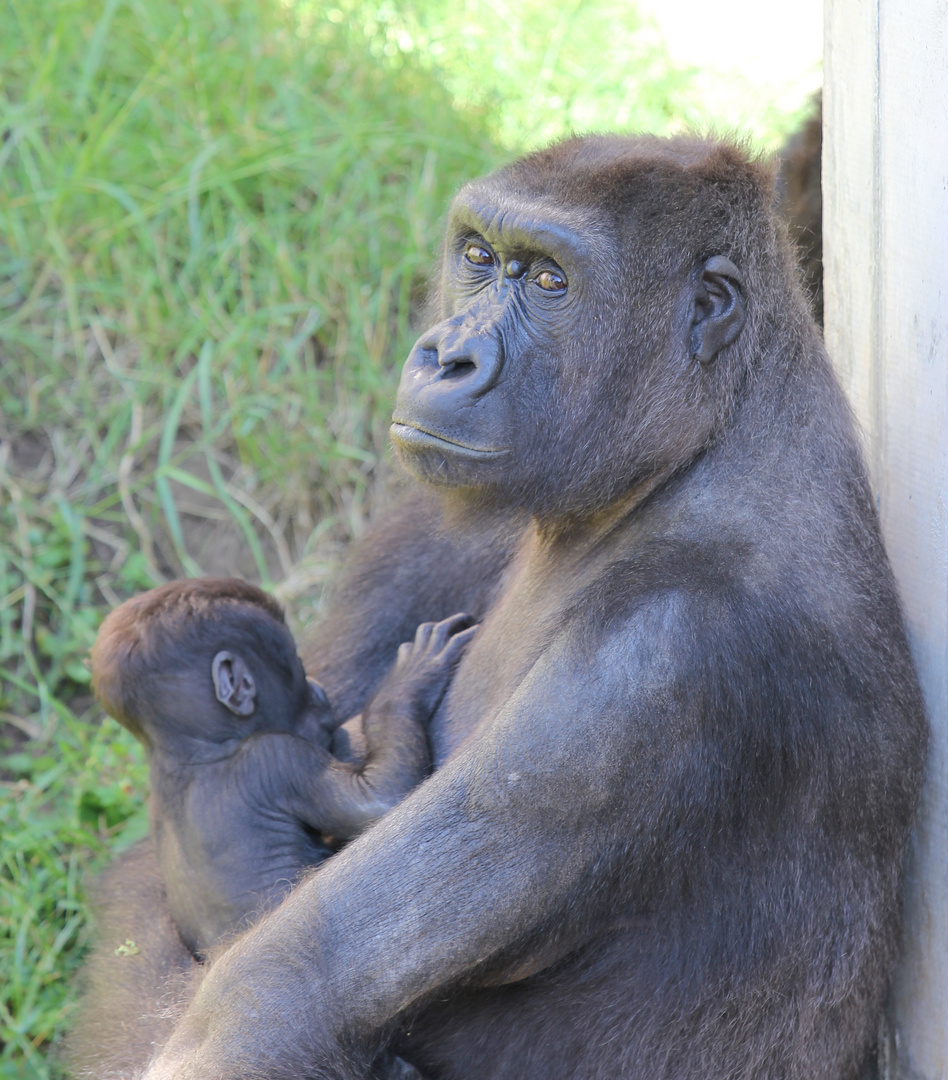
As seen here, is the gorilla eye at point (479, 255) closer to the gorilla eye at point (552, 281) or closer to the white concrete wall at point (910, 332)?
the gorilla eye at point (552, 281)

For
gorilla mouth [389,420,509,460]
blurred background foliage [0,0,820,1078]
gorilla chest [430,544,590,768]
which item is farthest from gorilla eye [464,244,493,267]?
blurred background foliage [0,0,820,1078]

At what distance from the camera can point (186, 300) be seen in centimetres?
517

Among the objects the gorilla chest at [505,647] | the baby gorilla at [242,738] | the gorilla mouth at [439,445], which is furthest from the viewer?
the baby gorilla at [242,738]

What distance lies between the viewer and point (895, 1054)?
2918 millimetres

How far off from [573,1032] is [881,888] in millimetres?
648

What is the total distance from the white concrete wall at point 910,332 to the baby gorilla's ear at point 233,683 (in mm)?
1412

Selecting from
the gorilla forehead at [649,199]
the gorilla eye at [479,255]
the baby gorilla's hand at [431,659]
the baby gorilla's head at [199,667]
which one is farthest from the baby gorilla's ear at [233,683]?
the gorilla forehead at [649,199]

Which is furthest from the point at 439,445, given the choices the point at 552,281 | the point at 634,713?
the point at 634,713

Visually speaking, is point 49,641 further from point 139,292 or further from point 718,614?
point 718,614

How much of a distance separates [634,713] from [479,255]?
103 cm

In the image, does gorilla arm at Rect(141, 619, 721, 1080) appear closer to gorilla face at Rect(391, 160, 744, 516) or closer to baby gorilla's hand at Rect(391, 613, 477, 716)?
gorilla face at Rect(391, 160, 744, 516)

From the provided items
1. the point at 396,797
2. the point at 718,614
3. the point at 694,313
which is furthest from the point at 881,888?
the point at 694,313

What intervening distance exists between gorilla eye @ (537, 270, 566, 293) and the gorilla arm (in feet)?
2.30

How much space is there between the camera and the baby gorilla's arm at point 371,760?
9.42 ft
